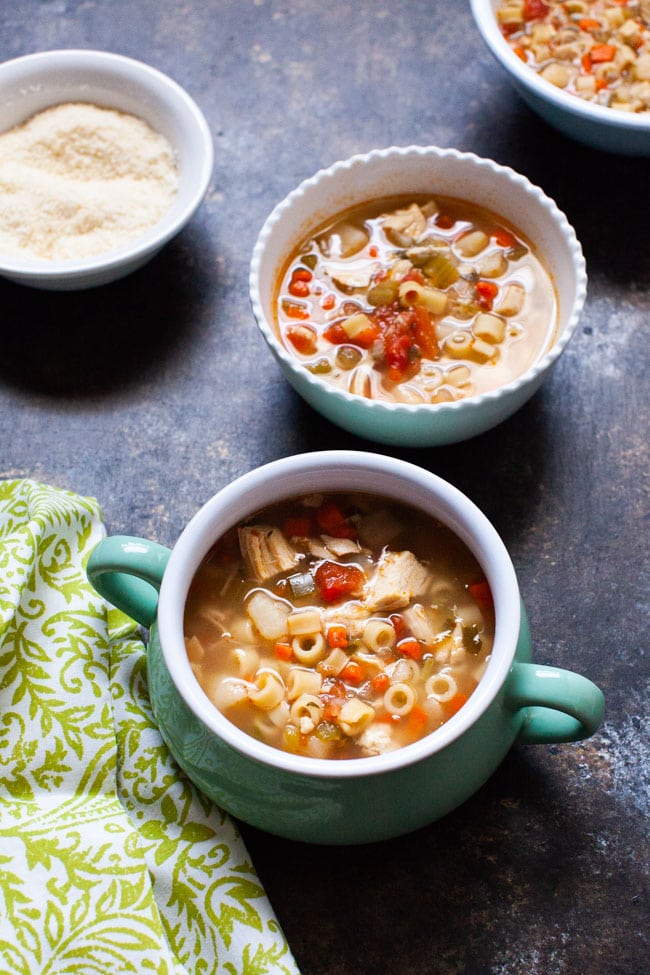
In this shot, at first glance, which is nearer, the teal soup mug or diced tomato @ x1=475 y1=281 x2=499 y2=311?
the teal soup mug

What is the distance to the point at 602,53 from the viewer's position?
231cm

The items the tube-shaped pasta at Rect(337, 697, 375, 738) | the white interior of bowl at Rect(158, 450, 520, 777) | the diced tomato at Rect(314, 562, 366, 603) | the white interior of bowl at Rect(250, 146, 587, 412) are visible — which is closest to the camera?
the white interior of bowl at Rect(158, 450, 520, 777)

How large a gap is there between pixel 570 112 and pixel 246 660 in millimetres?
1225

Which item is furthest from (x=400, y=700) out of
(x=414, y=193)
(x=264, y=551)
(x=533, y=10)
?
(x=533, y=10)

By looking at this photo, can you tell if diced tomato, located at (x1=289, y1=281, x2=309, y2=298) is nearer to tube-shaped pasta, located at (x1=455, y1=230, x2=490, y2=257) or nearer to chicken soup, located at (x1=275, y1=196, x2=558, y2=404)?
chicken soup, located at (x1=275, y1=196, x2=558, y2=404)

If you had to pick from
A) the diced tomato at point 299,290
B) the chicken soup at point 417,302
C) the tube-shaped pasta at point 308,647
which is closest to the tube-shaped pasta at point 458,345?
the chicken soup at point 417,302

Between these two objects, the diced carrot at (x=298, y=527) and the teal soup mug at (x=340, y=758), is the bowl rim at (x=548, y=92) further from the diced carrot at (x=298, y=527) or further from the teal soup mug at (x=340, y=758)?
the diced carrot at (x=298, y=527)

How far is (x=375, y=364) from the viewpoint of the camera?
78.5 inches

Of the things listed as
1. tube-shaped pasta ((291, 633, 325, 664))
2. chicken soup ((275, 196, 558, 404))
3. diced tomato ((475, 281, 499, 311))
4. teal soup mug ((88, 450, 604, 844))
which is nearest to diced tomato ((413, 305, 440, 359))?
chicken soup ((275, 196, 558, 404))

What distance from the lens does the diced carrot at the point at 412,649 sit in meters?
1.64

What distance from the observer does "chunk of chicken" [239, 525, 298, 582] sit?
1700 mm

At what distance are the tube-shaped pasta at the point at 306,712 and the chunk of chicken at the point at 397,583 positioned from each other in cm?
17

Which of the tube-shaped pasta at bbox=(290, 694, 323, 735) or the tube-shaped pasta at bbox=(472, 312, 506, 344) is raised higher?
the tube-shaped pasta at bbox=(472, 312, 506, 344)

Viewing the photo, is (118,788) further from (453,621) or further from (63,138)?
(63,138)
